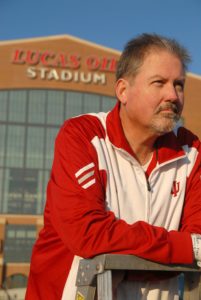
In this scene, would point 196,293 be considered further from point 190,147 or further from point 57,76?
point 57,76

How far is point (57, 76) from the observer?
3153cm

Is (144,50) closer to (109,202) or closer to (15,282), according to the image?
(109,202)

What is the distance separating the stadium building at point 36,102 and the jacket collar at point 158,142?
92.9ft

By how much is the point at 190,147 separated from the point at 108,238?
0.81m

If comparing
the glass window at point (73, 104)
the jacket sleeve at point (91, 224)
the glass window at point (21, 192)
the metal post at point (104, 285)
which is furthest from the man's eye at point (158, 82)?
the glass window at point (73, 104)

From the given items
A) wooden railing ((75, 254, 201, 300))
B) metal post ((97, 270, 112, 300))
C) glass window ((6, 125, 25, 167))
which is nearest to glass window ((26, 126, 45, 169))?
glass window ((6, 125, 25, 167))

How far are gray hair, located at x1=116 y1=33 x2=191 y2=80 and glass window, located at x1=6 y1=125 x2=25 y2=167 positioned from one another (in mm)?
29448

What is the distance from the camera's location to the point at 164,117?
192cm

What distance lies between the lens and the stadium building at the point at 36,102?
30.3 meters

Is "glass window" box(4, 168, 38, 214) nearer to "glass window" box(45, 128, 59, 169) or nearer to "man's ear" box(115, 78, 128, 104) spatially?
"glass window" box(45, 128, 59, 169)

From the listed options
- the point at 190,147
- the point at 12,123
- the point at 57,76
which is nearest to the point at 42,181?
the point at 12,123

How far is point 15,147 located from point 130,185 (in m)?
29.7

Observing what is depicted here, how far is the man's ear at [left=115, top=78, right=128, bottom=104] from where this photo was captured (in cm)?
206

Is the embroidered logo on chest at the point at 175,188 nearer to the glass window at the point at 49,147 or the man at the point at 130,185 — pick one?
the man at the point at 130,185
